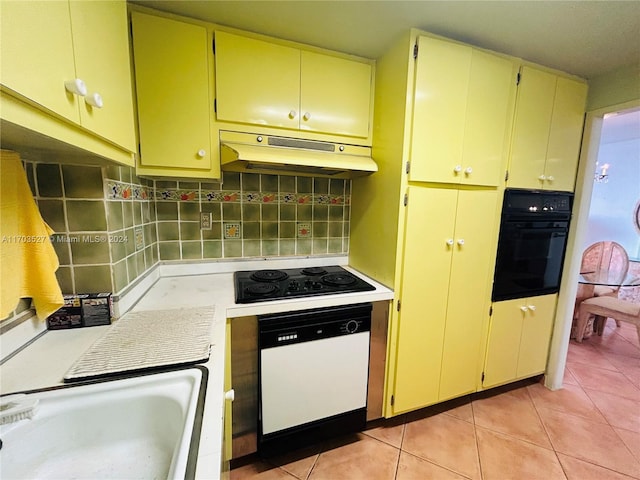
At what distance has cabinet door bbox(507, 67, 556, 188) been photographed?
59.0 inches

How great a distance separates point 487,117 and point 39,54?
5.69 ft

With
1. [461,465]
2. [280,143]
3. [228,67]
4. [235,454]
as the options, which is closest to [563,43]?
[280,143]

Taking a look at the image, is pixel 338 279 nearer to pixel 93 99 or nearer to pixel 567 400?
pixel 93 99

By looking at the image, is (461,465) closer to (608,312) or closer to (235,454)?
(235,454)

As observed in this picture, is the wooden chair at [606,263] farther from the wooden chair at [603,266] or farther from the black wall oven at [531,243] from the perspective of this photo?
the black wall oven at [531,243]

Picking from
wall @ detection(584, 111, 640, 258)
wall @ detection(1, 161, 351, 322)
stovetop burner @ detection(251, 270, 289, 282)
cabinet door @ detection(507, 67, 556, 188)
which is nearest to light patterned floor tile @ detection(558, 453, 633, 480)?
cabinet door @ detection(507, 67, 556, 188)

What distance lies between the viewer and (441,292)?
57.8 inches

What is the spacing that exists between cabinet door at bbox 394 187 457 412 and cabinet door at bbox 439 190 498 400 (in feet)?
0.18

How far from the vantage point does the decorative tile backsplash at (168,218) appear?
924 mm

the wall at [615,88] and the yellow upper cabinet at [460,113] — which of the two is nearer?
the yellow upper cabinet at [460,113]

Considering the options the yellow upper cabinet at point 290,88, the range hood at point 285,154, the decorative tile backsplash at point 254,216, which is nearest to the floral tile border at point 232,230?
the decorative tile backsplash at point 254,216

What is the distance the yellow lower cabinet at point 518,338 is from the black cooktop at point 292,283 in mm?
969

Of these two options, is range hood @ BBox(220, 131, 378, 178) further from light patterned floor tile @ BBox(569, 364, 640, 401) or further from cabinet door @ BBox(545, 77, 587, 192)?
light patterned floor tile @ BBox(569, 364, 640, 401)

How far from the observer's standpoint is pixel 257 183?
1.63 m
